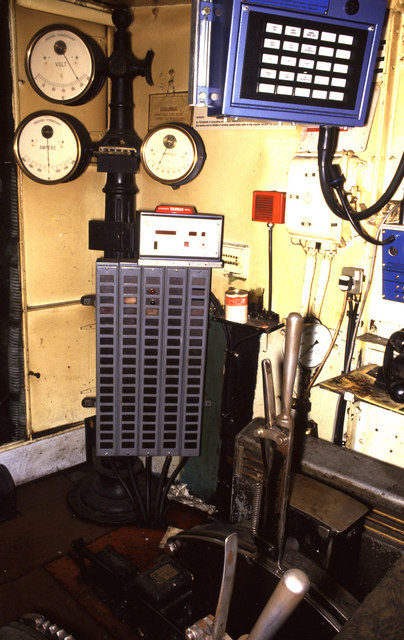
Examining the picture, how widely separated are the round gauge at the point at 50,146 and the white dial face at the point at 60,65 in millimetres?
133

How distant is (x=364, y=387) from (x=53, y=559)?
1.69 meters

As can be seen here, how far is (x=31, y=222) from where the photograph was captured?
8.81 ft

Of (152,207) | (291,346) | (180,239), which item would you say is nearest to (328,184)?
(180,239)

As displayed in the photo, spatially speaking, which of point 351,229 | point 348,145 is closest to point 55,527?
point 351,229

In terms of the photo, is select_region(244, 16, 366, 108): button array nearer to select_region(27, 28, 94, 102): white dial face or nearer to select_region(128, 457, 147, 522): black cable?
select_region(27, 28, 94, 102): white dial face

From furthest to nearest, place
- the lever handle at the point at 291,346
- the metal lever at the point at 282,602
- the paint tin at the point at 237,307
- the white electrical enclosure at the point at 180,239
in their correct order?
the paint tin at the point at 237,307 → the white electrical enclosure at the point at 180,239 → the lever handle at the point at 291,346 → the metal lever at the point at 282,602

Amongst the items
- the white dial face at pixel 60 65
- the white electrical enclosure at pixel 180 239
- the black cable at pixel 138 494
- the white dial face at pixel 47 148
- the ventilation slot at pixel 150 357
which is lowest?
the black cable at pixel 138 494

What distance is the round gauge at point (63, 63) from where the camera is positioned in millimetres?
2430

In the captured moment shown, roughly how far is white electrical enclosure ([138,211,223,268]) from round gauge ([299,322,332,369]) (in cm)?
52

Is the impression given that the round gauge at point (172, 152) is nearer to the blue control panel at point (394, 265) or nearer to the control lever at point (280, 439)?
the blue control panel at point (394, 265)

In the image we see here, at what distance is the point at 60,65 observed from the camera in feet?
8.14

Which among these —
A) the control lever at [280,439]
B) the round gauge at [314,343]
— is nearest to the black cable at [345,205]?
the round gauge at [314,343]

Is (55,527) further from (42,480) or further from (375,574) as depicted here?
(375,574)

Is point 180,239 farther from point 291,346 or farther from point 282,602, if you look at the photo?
point 282,602
